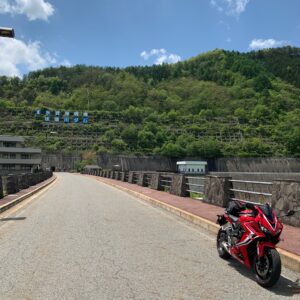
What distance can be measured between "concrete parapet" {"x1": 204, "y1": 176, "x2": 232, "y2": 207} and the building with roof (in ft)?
303

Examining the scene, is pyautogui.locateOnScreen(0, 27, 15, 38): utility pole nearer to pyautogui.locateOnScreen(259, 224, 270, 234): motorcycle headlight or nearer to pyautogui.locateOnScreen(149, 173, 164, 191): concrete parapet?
pyautogui.locateOnScreen(259, 224, 270, 234): motorcycle headlight

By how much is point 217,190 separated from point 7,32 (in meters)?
8.56

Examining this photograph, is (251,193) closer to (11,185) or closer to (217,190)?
(217,190)

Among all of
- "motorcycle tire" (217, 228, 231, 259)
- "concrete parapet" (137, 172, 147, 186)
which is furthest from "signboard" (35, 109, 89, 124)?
"motorcycle tire" (217, 228, 231, 259)

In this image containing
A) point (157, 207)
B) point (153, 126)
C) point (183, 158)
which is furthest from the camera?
point (153, 126)

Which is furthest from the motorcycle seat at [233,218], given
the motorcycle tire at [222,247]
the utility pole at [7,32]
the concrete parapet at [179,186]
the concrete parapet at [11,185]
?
the concrete parapet at [11,185]

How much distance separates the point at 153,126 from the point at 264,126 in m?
42.6

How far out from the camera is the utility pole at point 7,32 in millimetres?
12264

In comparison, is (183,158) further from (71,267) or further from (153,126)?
(71,267)

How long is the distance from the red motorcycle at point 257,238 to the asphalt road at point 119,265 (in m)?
0.24

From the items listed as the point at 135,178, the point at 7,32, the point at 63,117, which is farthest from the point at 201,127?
the point at 7,32

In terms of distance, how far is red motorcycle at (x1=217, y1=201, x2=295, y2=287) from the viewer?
5.88m

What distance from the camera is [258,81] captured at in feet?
618

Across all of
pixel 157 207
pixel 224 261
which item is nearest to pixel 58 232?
pixel 224 261
